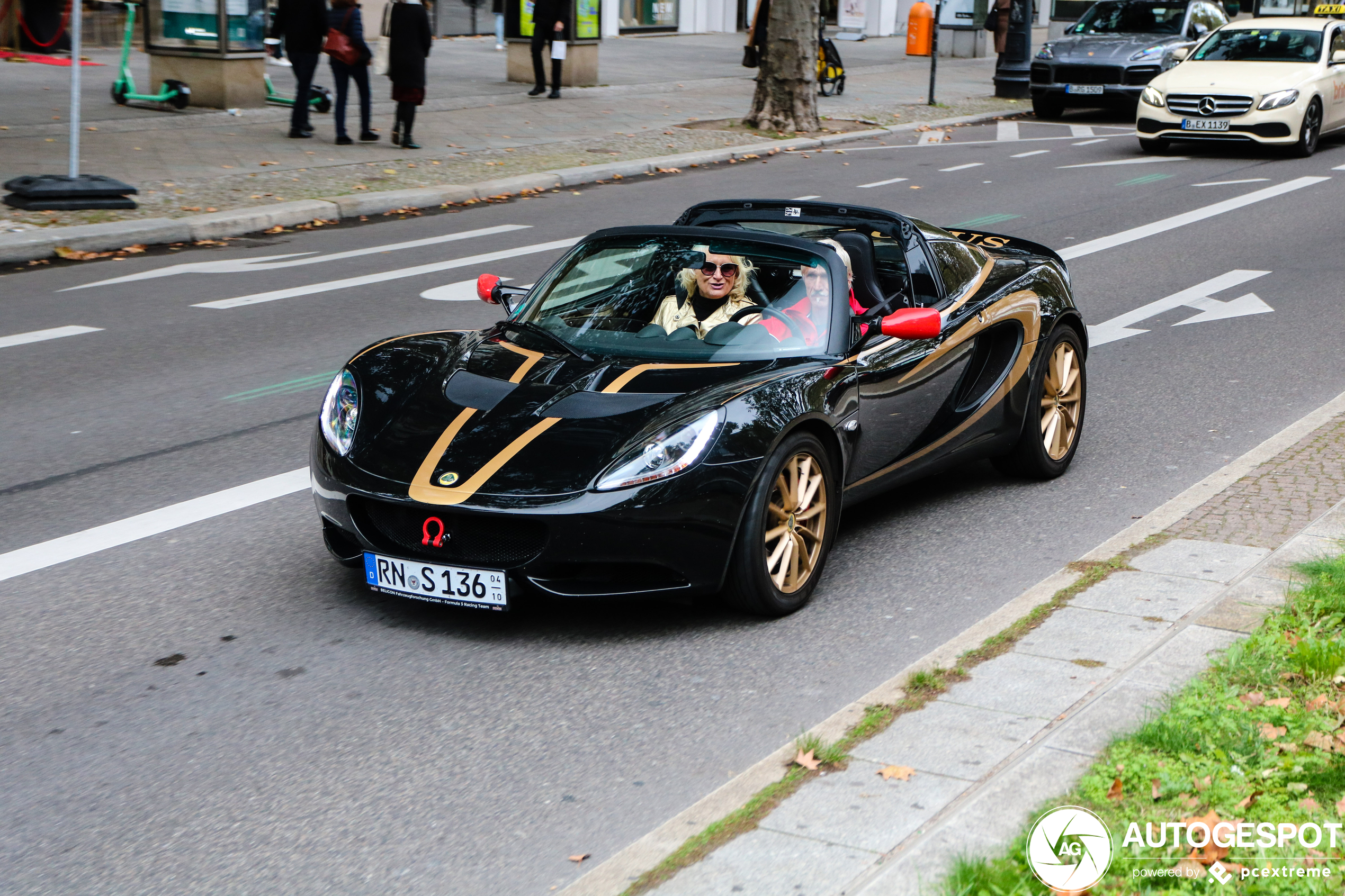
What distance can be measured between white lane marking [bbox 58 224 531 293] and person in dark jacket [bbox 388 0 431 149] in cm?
458

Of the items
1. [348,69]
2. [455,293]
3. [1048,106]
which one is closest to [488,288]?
[455,293]

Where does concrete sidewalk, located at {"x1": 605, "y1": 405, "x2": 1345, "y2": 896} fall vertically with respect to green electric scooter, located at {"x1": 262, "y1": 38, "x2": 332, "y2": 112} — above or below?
below

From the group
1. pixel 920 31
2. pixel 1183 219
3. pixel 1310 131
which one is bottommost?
pixel 1183 219

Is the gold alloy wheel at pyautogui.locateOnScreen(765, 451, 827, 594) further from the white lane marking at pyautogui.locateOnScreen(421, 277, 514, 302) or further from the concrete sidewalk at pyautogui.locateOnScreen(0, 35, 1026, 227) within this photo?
the concrete sidewalk at pyautogui.locateOnScreen(0, 35, 1026, 227)

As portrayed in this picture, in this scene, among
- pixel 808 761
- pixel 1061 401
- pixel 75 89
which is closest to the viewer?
pixel 808 761

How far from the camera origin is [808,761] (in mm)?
3980

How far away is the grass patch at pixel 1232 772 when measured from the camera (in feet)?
10.7

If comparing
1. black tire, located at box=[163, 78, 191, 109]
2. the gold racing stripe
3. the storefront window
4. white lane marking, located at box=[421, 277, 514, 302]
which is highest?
the storefront window

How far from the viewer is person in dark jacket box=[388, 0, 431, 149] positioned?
17906 millimetres

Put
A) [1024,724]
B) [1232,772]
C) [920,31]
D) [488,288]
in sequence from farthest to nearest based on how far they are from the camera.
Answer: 1. [920,31]
2. [488,288]
3. [1024,724]
4. [1232,772]

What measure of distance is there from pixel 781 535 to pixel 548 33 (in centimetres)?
2021

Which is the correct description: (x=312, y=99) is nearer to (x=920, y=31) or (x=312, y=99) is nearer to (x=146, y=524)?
(x=146, y=524)

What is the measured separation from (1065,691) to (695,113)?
2036 centimetres

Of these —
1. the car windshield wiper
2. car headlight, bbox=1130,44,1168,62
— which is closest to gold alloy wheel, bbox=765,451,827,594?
the car windshield wiper
